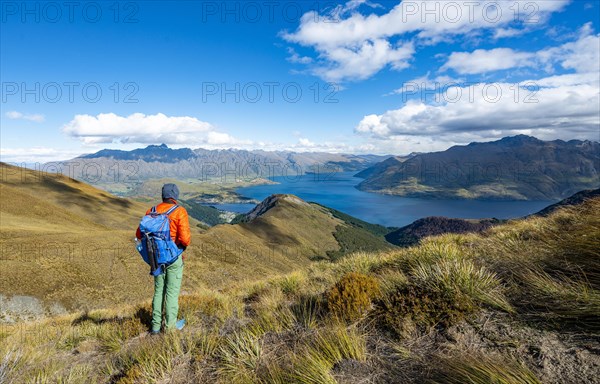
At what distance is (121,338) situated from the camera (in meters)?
7.06

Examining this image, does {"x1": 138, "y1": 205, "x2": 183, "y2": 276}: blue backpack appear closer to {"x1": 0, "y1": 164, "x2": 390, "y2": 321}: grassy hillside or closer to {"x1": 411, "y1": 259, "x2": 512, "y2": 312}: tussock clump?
{"x1": 411, "y1": 259, "x2": 512, "y2": 312}: tussock clump

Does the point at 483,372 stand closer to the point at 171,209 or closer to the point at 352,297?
the point at 352,297

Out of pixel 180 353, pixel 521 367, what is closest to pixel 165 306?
pixel 180 353

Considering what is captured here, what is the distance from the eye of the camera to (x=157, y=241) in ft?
21.6

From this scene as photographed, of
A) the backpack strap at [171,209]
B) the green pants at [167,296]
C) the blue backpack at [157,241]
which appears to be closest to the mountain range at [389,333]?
the green pants at [167,296]

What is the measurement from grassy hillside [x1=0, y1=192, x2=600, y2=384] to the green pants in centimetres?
48

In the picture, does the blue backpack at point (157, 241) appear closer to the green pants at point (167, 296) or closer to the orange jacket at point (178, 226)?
the orange jacket at point (178, 226)

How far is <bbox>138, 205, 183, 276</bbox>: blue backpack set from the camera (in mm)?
6566

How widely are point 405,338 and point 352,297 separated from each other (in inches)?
52.8

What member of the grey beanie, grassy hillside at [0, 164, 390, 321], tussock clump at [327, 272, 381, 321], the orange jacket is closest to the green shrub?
tussock clump at [327, 272, 381, 321]

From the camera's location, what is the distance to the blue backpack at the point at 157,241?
6.57 metres

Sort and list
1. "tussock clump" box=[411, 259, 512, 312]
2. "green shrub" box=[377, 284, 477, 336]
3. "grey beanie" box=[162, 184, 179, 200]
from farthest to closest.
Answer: "grey beanie" box=[162, 184, 179, 200], "tussock clump" box=[411, 259, 512, 312], "green shrub" box=[377, 284, 477, 336]

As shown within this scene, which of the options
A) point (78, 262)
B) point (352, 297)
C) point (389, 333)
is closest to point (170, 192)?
point (352, 297)

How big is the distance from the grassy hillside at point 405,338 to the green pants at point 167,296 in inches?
19.0
